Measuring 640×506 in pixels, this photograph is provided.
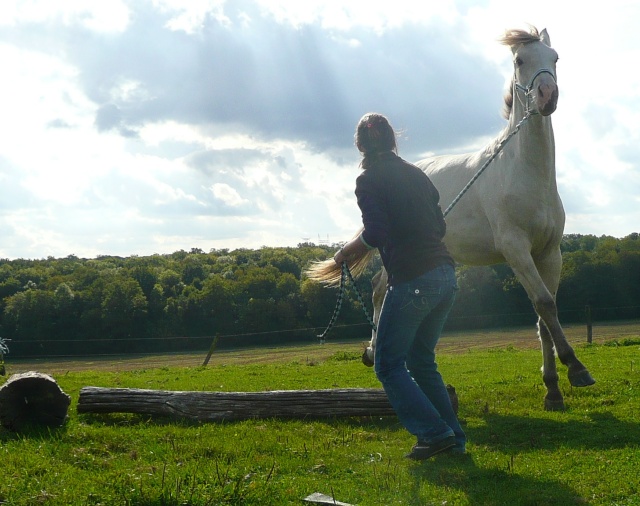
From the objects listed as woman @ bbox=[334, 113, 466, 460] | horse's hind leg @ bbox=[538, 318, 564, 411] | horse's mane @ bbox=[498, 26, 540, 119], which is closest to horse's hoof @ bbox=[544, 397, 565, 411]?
horse's hind leg @ bbox=[538, 318, 564, 411]

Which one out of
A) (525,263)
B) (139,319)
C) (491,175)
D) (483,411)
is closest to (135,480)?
(483,411)

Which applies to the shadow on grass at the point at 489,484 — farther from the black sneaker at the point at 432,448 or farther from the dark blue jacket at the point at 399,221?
the dark blue jacket at the point at 399,221

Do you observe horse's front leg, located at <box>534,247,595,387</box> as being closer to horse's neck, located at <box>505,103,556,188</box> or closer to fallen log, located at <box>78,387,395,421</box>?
horse's neck, located at <box>505,103,556,188</box>

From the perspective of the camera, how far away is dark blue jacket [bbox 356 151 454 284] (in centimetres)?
519

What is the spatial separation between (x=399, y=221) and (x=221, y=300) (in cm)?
6699

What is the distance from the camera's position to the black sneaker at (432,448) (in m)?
5.13

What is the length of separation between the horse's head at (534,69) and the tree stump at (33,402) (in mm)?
5955

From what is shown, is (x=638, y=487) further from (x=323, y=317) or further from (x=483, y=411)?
(x=323, y=317)

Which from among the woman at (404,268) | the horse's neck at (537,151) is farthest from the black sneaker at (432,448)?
the horse's neck at (537,151)

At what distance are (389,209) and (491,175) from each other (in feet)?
10.6

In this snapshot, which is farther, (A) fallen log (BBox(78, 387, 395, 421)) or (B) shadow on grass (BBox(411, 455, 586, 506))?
(A) fallen log (BBox(78, 387, 395, 421))

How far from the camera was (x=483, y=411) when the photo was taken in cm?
757

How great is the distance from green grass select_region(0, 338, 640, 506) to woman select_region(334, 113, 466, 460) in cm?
44

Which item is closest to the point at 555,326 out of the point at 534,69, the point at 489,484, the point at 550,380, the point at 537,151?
the point at 550,380
